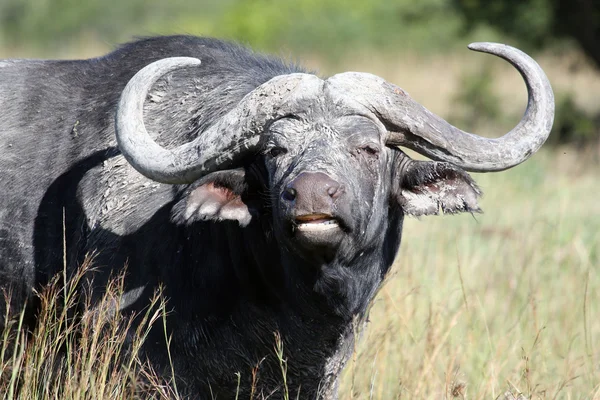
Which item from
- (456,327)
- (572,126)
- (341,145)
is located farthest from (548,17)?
(341,145)

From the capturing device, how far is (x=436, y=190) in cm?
417

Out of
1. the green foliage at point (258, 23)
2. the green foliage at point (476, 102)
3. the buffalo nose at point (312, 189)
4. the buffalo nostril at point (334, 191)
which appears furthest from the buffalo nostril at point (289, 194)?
the green foliage at point (258, 23)

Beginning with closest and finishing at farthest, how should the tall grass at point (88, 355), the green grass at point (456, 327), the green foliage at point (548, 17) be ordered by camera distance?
the tall grass at point (88, 355), the green grass at point (456, 327), the green foliage at point (548, 17)

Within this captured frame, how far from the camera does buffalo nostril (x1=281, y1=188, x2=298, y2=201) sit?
11.6 ft

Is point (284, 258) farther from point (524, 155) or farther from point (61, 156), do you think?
point (61, 156)

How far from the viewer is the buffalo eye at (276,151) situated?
3949mm

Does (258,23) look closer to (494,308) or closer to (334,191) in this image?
(494,308)

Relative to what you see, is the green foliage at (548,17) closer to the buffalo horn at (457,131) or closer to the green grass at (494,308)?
the green grass at (494,308)

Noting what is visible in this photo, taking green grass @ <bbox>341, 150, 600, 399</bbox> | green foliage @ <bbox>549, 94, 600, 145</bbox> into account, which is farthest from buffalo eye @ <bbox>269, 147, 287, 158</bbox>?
green foliage @ <bbox>549, 94, 600, 145</bbox>

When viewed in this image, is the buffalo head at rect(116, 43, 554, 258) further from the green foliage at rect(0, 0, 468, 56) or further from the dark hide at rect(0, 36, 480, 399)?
the green foliage at rect(0, 0, 468, 56)

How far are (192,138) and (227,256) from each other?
709 mm

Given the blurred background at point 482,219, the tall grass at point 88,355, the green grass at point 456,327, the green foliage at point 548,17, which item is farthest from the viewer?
the green foliage at point 548,17

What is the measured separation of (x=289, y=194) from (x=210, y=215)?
669 millimetres

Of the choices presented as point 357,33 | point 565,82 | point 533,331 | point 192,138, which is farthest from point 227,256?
point 357,33
